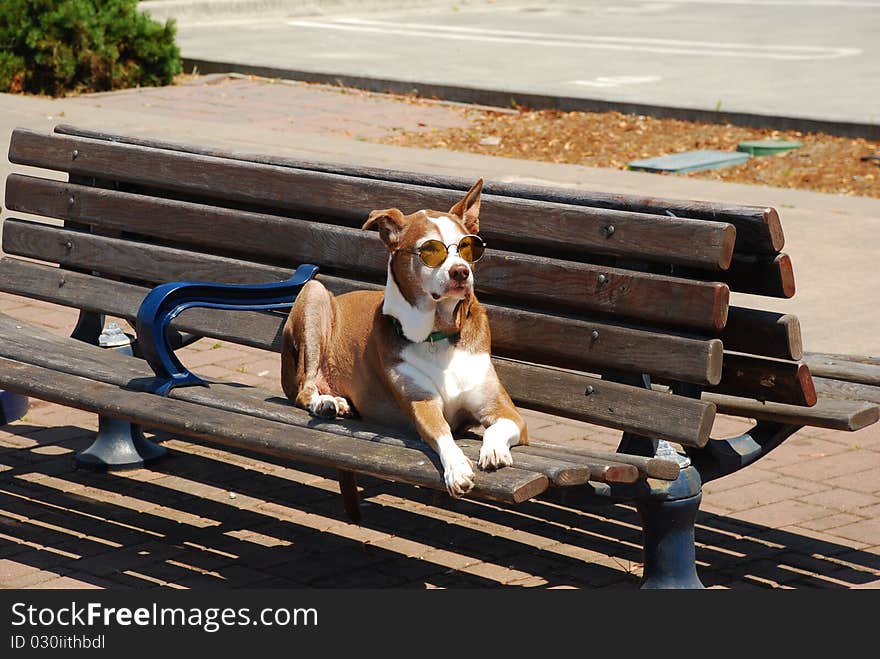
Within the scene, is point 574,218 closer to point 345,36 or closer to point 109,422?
point 109,422

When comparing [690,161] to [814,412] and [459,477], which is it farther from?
[459,477]

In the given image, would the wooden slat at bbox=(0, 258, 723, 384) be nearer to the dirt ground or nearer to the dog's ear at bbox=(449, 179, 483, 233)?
the dog's ear at bbox=(449, 179, 483, 233)

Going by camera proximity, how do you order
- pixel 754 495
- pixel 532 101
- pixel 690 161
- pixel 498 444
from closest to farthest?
pixel 498 444, pixel 754 495, pixel 690 161, pixel 532 101

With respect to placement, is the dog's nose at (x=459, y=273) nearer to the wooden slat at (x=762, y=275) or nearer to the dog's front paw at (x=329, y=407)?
the dog's front paw at (x=329, y=407)

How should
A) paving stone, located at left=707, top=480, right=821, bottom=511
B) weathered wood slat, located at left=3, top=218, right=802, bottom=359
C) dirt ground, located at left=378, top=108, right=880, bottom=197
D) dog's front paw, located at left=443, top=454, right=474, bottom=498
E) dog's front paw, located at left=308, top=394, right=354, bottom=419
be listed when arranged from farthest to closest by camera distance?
dirt ground, located at left=378, top=108, right=880, bottom=197, weathered wood slat, located at left=3, top=218, right=802, bottom=359, paving stone, located at left=707, top=480, right=821, bottom=511, dog's front paw, located at left=308, top=394, right=354, bottom=419, dog's front paw, located at left=443, top=454, right=474, bottom=498

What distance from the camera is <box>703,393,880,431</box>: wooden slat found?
171 inches

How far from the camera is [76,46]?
15203 mm

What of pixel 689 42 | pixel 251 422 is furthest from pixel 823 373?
pixel 689 42

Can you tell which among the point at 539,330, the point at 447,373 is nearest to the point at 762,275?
the point at 539,330

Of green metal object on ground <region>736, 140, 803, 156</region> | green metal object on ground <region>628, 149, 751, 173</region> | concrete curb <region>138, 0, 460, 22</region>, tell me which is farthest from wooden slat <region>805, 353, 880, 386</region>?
concrete curb <region>138, 0, 460, 22</region>

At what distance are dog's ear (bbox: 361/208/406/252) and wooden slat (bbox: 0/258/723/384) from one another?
1.92ft

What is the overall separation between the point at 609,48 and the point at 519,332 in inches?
616

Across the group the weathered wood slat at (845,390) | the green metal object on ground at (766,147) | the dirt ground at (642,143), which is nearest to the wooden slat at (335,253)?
the weathered wood slat at (845,390)

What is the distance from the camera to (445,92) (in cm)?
1545
